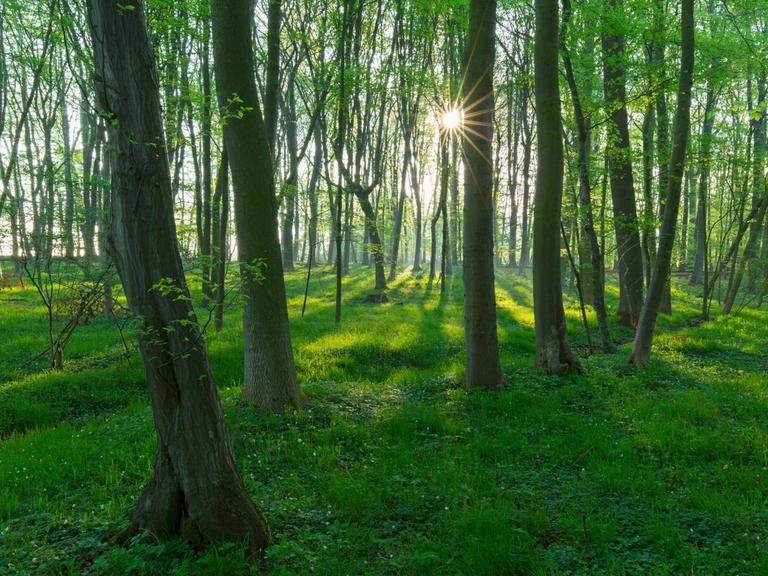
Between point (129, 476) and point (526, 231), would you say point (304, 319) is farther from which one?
point (526, 231)

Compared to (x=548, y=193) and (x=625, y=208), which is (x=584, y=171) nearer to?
(x=548, y=193)

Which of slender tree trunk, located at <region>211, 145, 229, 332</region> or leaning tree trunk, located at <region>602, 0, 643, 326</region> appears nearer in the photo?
slender tree trunk, located at <region>211, 145, 229, 332</region>

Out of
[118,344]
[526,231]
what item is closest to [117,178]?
[118,344]

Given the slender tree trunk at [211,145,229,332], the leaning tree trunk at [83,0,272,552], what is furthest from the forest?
the slender tree trunk at [211,145,229,332]

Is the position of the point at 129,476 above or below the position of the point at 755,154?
below

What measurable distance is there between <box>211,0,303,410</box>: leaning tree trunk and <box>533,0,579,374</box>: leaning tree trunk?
4639 millimetres

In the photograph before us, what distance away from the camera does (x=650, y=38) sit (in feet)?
36.4

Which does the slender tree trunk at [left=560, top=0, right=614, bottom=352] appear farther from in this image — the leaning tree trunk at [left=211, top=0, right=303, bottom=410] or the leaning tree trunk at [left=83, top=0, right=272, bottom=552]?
the leaning tree trunk at [left=83, top=0, right=272, bottom=552]

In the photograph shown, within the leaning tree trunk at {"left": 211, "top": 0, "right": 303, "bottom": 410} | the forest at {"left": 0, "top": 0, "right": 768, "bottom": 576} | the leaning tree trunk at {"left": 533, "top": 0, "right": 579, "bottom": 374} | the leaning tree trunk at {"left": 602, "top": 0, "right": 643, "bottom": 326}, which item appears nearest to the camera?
the forest at {"left": 0, "top": 0, "right": 768, "bottom": 576}

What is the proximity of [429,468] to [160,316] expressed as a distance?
3.37m

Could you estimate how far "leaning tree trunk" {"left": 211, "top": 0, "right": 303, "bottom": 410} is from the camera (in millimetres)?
6270

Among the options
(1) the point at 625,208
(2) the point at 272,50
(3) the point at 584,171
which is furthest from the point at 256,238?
(1) the point at 625,208

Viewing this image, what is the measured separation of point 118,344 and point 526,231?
2862cm

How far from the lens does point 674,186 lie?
29.4 feet
